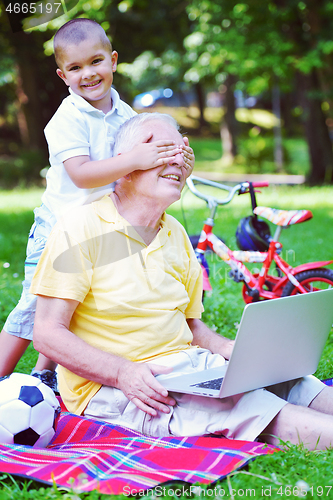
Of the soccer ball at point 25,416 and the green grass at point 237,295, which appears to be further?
the soccer ball at point 25,416

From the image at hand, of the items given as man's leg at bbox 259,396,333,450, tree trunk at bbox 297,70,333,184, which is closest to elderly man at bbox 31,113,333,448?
man's leg at bbox 259,396,333,450

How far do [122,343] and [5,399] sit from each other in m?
0.50

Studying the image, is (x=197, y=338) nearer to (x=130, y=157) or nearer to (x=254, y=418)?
(x=254, y=418)

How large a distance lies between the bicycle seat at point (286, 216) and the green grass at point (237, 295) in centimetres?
82

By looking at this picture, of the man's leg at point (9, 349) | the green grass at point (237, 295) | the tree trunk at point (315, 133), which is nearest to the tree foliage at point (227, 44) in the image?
the tree trunk at point (315, 133)

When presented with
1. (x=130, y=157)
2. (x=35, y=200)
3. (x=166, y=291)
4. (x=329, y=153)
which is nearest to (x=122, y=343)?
(x=166, y=291)

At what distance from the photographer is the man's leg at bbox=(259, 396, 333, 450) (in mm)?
2014

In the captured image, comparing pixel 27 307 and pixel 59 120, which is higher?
pixel 59 120

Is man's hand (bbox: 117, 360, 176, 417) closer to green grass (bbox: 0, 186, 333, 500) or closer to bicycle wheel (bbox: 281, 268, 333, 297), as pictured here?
green grass (bbox: 0, 186, 333, 500)

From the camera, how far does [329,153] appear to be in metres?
14.2

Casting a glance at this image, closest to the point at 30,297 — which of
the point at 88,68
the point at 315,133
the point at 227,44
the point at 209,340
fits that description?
the point at 209,340

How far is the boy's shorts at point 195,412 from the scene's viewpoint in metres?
2.06

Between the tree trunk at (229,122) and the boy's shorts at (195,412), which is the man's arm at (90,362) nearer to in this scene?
the boy's shorts at (195,412)

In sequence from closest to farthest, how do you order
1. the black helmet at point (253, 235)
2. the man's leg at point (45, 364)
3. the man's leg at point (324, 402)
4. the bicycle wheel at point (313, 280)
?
the man's leg at point (324, 402)
the man's leg at point (45, 364)
the bicycle wheel at point (313, 280)
the black helmet at point (253, 235)
